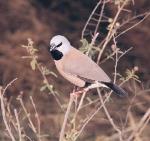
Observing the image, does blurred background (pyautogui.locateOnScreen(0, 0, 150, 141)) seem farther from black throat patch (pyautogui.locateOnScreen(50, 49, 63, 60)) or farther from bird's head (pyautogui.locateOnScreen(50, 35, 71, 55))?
bird's head (pyautogui.locateOnScreen(50, 35, 71, 55))

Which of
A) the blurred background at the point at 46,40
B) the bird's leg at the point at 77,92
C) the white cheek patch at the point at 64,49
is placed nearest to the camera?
the bird's leg at the point at 77,92

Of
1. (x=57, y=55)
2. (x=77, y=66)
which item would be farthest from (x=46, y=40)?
(x=77, y=66)

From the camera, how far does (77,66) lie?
3.88 meters

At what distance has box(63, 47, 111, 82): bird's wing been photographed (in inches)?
148

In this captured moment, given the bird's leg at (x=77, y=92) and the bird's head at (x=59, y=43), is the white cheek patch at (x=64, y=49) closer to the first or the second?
the bird's head at (x=59, y=43)

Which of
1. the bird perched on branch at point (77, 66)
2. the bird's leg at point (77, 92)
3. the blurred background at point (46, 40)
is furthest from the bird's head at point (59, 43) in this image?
the blurred background at point (46, 40)

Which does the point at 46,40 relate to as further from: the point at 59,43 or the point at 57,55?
the point at 59,43

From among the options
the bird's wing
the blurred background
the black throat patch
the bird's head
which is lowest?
the blurred background

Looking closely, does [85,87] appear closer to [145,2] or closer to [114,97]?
[114,97]

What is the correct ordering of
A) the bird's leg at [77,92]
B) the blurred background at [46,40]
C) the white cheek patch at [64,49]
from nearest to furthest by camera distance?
the bird's leg at [77,92], the white cheek patch at [64,49], the blurred background at [46,40]

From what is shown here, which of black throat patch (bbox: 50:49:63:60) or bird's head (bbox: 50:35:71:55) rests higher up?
bird's head (bbox: 50:35:71:55)

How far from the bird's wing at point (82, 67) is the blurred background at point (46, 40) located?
129 inches

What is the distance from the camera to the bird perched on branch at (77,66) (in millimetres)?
3791

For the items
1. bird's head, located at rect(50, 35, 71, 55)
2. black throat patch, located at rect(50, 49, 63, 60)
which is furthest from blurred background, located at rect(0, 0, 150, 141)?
bird's head, located at rect(50, 35, 71, 55)
